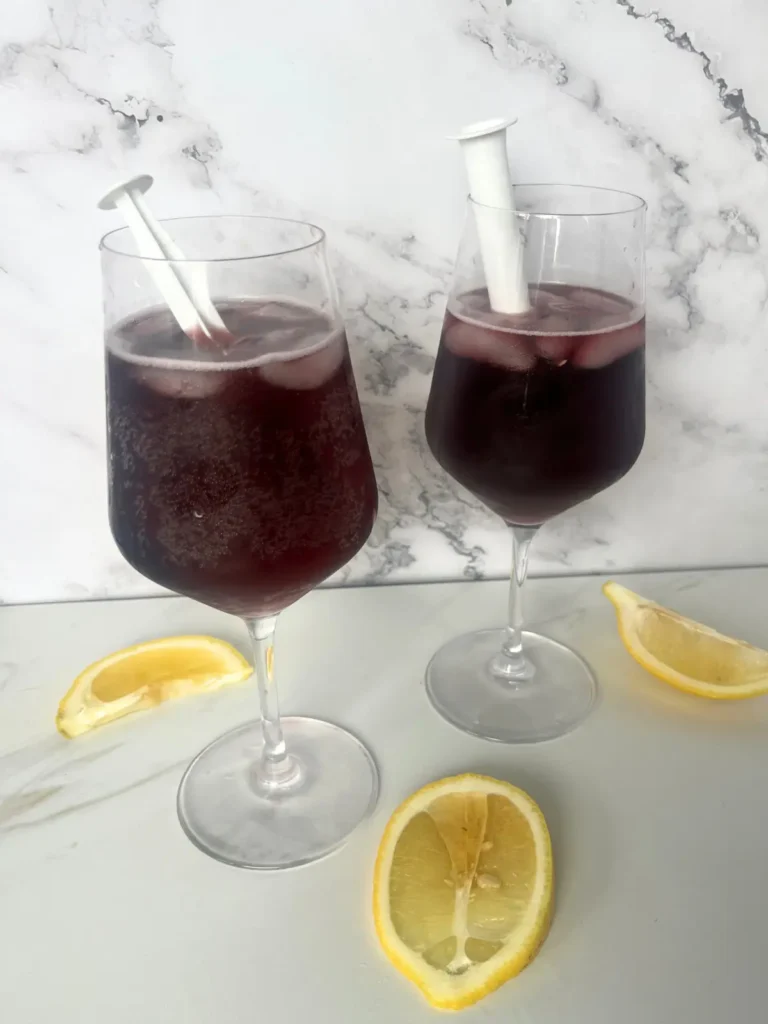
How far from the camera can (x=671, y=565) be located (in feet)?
3.35

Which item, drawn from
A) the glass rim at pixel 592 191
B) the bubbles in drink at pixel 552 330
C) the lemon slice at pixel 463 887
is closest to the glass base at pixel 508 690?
the lemon slice at pixel 463 887

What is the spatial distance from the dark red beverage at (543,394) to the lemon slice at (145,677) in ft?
1.06

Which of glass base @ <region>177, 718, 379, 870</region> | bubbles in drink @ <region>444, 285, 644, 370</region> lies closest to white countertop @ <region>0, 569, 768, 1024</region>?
glass base @ <region>177, 718, 379, 870</region>

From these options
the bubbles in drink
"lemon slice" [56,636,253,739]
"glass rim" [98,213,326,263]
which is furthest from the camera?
"lemon slice" [56,636,253,739]

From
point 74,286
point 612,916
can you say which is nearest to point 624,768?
point 612,916

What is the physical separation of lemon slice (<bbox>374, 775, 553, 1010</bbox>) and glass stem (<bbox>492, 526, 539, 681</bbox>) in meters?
0.20

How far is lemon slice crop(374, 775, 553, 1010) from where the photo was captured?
56 centimetres

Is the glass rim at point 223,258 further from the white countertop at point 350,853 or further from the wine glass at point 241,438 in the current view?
the white countertop at point 350,853

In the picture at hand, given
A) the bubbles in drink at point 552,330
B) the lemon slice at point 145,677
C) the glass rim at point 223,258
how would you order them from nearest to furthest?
the glass rim at point 223,258 < the bubbles in drink at point 552,330 < the lemon slice at point 145,677

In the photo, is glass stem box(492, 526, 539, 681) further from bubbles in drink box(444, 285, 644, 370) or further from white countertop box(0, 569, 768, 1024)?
bubbles in drink box(444, 285, 644, 370)

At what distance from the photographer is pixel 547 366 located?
66 cm

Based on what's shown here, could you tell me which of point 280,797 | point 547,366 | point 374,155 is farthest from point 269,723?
point 374,155

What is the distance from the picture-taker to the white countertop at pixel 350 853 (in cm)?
56

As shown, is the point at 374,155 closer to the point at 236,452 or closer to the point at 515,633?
the point at 236,452
